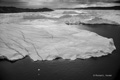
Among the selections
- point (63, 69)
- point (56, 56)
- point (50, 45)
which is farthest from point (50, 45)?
point (63, 69)

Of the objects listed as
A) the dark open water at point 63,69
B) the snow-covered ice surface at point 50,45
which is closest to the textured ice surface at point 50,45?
the snow-covered ice surface at point 50,45

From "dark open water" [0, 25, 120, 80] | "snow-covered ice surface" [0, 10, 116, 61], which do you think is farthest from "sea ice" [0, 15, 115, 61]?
"dark open water" [0, 25, 120, 80]

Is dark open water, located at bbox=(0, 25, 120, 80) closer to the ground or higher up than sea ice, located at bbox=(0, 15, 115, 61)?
closer to the ground

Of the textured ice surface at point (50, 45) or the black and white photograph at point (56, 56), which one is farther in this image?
the textured ice surface at point (50, 45)

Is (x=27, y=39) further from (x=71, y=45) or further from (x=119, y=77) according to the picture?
(x=119, y=77)

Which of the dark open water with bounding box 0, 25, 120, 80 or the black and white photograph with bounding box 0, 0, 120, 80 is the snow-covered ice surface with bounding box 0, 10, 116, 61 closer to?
the black and white photograph with bounding box 0, 0, 120, 80

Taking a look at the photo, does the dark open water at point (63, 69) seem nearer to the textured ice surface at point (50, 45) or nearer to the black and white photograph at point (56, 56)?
the black and white photograph at point (56, 56)
